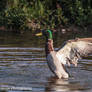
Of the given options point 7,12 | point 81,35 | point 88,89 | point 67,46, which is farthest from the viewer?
point 7,12

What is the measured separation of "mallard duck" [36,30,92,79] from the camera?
8898 millimetres

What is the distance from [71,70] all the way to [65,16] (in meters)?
8.29

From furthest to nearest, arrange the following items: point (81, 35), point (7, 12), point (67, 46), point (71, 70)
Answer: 1. point (7, 12)
2. point (81, 35)
3. point (71, 70)
4. point (67, 46)

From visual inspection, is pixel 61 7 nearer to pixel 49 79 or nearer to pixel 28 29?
pixel 28 29

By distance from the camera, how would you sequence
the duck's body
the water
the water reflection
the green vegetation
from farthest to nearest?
1. the green vegetation
2. the duck's body
3. the water
4. the water reflection

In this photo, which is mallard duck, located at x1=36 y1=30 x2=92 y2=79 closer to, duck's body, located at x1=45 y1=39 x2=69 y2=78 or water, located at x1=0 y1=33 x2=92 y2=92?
duck's body, located at x1=45 y1=39 x2=69 y2=78

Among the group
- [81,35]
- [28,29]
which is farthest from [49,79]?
[28,29]

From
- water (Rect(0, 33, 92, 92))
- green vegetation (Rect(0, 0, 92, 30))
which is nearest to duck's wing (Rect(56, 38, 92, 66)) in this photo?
water (Rect(0, 33, 92, 92))

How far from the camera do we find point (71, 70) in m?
9.84

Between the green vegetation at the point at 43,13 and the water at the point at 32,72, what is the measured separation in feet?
10.9

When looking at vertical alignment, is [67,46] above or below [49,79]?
above

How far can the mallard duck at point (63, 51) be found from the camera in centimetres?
890

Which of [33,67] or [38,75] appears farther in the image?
[33,67]

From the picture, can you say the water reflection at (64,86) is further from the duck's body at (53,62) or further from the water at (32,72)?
the duck's body at (53,62)
